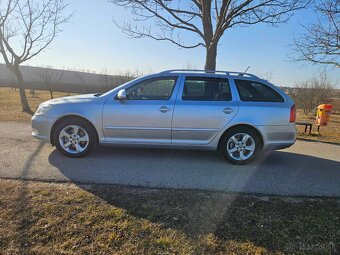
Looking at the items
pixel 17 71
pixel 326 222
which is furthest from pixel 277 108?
pixel 17 71

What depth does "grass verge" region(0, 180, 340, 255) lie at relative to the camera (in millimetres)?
2320

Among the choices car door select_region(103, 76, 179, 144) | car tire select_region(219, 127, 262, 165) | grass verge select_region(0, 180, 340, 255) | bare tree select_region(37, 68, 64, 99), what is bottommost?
grass verge select_region(0, 180, 340, 255)

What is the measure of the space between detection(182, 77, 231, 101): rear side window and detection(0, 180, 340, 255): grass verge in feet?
6.35

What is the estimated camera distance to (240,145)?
4723 mm

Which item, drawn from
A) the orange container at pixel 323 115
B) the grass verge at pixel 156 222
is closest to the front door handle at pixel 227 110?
the grass verge at pixel 156 222

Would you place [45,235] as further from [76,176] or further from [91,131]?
[91,131]

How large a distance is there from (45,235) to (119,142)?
2.48m

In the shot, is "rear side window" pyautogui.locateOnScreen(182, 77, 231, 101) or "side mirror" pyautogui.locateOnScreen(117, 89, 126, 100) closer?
"side mirror" pyautogui.locateOnScreen(117, 89, 126, 100)

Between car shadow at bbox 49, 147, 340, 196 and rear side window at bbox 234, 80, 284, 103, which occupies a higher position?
rear side window at bbox 234, 80, 284, 103

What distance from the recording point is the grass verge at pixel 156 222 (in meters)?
2.32

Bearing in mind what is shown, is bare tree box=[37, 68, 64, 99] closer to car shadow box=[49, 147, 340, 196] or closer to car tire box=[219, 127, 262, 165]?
car shadow box=[49, 147, 340, 196]

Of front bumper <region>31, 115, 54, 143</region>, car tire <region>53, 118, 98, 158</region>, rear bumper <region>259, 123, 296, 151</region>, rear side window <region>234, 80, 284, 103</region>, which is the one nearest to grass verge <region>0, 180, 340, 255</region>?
car tire <region>53, 118, 98, 158</region>

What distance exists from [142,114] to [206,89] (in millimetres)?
1325

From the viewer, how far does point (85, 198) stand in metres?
3.15
